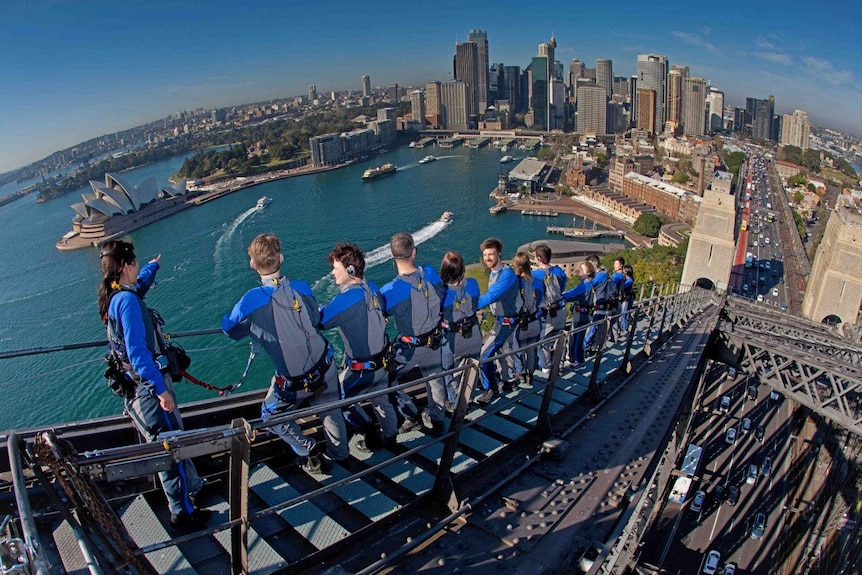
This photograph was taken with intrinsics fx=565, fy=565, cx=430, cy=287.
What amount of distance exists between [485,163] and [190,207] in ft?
75.6

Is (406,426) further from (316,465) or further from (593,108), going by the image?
(593,108)

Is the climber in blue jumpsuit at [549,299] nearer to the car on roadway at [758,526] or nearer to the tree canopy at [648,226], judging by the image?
the car on roadway at [758,526]

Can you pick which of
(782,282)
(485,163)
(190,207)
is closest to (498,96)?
(485,163)

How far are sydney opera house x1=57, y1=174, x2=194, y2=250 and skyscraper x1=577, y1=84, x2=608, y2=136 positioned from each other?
1787 inches

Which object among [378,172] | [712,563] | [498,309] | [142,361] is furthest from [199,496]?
[378,172]

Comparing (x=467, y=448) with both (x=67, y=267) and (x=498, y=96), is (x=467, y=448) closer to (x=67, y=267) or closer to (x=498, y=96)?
(x=67, y=267)

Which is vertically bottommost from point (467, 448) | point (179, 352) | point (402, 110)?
point (467, 448)

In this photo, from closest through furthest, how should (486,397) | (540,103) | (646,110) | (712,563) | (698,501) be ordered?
1. (486,397)
2. (712,563)
3. (698,501)
4. (646,110)
5. (540,103)

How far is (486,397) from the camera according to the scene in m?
2.26

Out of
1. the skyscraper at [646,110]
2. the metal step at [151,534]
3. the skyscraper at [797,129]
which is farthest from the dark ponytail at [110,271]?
the skyscraper at [797,129]

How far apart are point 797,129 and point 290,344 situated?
7348cm

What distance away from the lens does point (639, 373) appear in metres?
2.95

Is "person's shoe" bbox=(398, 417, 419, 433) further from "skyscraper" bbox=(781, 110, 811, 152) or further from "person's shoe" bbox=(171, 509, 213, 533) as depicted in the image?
"skyscraper" bbox=(781, 110, 811, 152)

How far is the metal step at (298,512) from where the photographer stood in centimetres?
138
